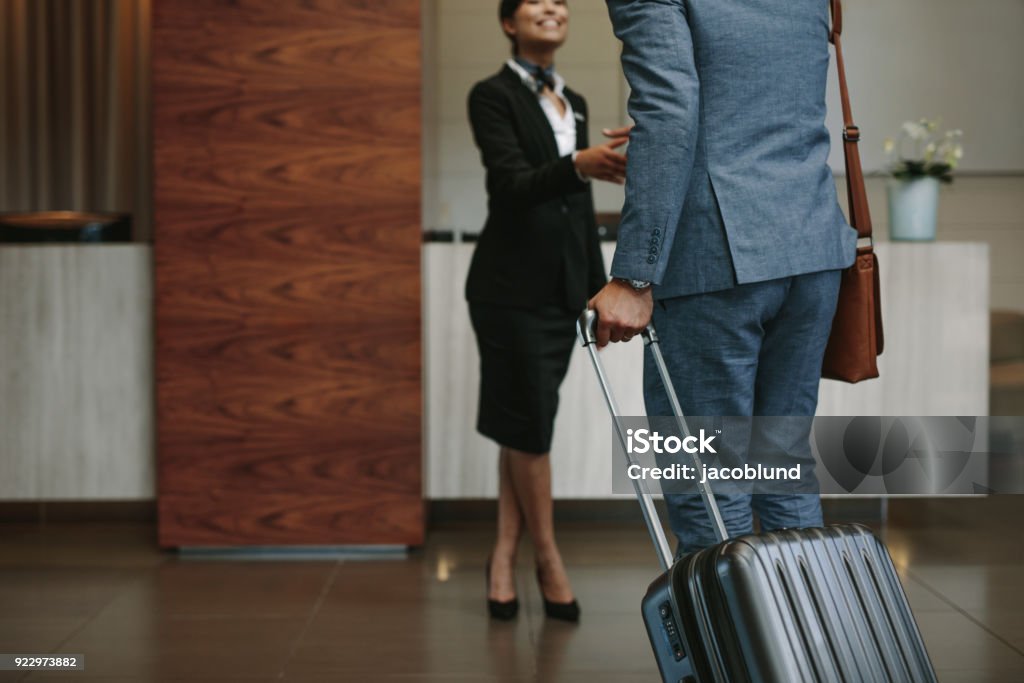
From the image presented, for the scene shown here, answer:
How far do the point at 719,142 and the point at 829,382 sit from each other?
220 cm

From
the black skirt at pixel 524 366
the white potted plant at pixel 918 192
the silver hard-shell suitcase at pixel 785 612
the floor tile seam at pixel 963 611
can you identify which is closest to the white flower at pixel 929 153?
the white potted plant at pixel 918 192

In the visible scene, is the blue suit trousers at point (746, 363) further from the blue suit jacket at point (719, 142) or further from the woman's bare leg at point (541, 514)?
the woman's bare leg at point (541, 514)

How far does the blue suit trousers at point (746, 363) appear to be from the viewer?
143 cm

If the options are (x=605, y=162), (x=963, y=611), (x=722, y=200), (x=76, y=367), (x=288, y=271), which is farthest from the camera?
(x=76, y=367)

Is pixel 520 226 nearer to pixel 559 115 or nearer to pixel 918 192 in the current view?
pixel 559 115

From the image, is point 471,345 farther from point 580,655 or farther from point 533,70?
point 580,655

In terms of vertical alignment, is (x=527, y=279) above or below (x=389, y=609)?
above

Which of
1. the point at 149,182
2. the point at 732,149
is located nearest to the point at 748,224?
the point at 732,149

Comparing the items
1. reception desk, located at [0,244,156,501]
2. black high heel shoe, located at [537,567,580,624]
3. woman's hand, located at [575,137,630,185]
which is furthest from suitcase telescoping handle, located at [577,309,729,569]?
reception desk, located at [0,244,156,501]

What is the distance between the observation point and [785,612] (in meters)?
1.17

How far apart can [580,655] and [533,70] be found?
133 centimetres

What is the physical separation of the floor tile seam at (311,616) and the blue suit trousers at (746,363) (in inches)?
41.1

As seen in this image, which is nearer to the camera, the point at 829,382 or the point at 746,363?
the point at 746,363

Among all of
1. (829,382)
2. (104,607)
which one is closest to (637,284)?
(104,607)
